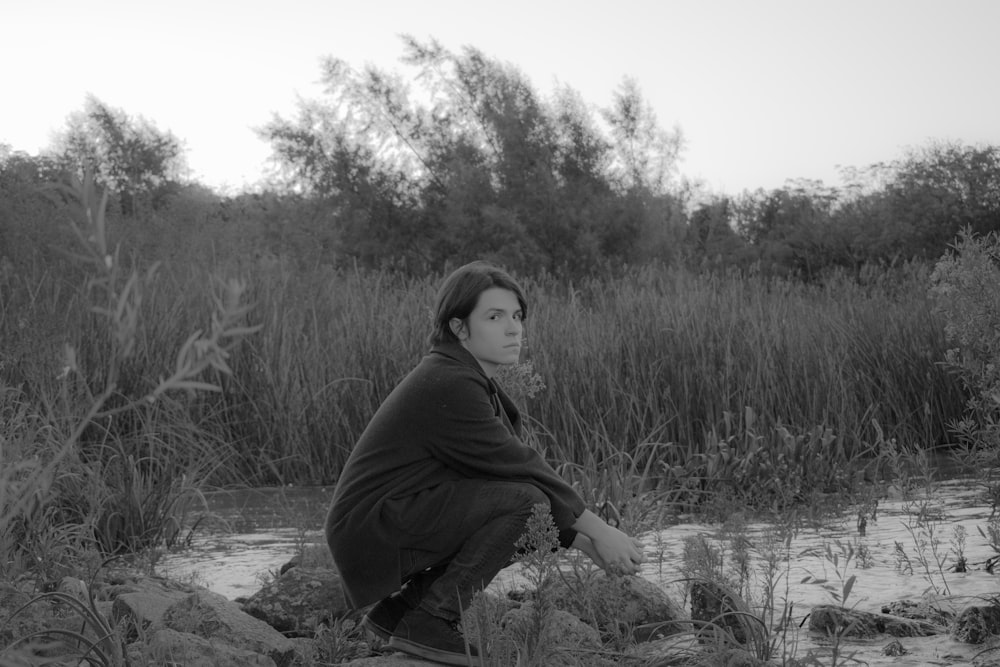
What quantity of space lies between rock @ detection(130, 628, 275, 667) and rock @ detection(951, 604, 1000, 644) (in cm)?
212

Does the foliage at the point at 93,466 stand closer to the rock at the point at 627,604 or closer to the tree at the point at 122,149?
the rock at the point at 627,604

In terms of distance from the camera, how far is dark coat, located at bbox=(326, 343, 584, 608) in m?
3.40

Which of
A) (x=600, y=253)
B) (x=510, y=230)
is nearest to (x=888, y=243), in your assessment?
(x=600, y=253)

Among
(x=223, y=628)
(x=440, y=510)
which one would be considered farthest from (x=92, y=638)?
(x=440, y=510)

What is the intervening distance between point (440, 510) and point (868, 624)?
4.76 ft

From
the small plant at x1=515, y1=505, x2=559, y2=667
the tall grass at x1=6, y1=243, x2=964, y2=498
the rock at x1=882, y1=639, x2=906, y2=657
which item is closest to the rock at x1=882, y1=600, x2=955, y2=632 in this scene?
the rock at x1=882, y1=639, x2=906, y2=657

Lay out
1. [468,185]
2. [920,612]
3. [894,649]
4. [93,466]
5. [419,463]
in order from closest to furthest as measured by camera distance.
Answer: [894,649], [419,463], [920,612], [93,466], [468,185]

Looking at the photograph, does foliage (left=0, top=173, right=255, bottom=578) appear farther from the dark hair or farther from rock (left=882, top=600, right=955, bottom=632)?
rock (left=882, top=600, right=955, bottom=632)

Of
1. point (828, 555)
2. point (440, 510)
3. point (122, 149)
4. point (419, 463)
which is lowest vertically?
point (828, 555)

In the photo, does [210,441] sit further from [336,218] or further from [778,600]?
[336,218]

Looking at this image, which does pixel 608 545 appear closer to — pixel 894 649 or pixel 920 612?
pixel 894 649

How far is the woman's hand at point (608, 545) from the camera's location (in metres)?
3.27

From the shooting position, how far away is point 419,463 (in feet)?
11.5

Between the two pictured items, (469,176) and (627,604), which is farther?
(469,176)
